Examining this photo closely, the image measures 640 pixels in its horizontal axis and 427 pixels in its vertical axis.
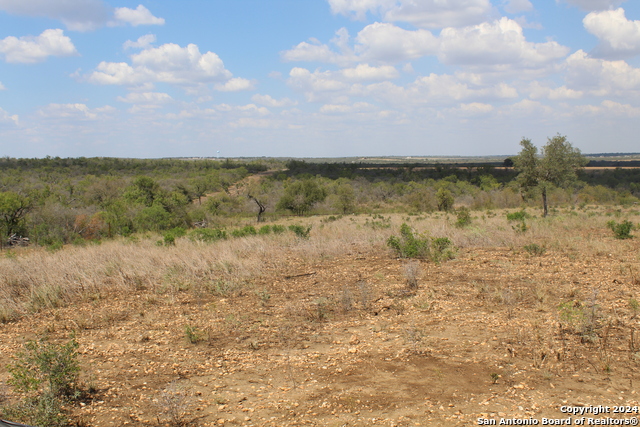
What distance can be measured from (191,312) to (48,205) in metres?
23.8

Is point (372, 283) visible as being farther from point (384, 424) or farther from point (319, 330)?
point (384, 424)

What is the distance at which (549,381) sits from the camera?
4.09 meters

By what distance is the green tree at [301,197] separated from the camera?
39156 millimetres

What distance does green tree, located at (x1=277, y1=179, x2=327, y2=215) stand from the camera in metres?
39.2

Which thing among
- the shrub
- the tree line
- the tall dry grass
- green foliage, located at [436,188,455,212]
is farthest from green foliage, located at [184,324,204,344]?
green foliage, located at [436,188,455,212]

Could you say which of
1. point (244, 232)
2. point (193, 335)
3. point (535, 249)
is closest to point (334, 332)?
point (193, 335)

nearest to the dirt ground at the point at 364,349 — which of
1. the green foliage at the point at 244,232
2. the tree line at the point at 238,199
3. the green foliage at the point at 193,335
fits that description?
the green foliage at the point at 193,335

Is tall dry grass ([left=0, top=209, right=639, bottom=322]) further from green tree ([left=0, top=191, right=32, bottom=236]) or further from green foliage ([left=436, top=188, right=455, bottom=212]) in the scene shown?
green foliage ([left=436, top=188, right=455, bottom=212])

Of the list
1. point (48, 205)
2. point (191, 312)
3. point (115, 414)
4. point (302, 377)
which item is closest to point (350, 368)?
point (302, 377)

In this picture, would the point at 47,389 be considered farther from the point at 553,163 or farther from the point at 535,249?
the point at 553,163

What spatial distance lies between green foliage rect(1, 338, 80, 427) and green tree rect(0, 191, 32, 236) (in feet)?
75.3

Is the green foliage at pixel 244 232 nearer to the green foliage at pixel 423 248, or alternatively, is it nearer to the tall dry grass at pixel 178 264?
the tall dry grass at pixel 178 264

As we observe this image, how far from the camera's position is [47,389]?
4.19 metres

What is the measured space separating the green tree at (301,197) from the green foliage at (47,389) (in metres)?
34.7
